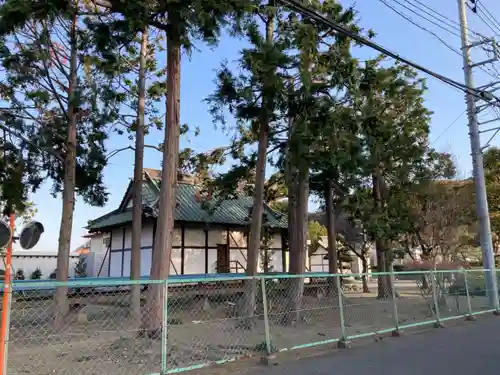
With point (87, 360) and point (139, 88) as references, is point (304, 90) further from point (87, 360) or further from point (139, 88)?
point (87, 360)

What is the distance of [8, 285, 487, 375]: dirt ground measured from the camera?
24.2ft

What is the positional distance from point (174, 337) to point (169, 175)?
3.47 meters

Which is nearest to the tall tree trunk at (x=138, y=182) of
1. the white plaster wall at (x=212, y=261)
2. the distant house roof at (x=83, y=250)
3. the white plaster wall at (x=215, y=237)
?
the white plaster wall at (x=212, y=261)

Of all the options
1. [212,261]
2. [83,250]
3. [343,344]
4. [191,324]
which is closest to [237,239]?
[212,261]

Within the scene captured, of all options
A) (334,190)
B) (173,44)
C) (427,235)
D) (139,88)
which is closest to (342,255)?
(427,235)

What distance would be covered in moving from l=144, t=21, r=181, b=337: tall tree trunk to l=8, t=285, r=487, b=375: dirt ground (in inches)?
37.1

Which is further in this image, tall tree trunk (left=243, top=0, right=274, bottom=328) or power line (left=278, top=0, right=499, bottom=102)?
tall tree trunk (left=243, top=0, right=274, bottom=328)

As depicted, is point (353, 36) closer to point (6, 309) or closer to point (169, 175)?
point (169, 175)

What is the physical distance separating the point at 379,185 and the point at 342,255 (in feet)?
51.1

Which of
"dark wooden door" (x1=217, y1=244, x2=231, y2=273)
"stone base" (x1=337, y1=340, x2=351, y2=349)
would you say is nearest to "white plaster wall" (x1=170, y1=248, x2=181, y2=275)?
"dark wooden door" (x1=217, y1=244, x2=231, y2=273)

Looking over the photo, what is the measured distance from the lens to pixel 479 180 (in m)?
16.1

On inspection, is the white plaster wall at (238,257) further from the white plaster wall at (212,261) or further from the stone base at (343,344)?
the stone base at (343,344)

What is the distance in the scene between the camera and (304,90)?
11.6 m

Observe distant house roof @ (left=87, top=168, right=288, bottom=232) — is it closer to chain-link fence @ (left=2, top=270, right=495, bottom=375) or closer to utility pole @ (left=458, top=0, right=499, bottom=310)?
chain-link fence @ (left=2, top=270, right=495, bottom=375)
